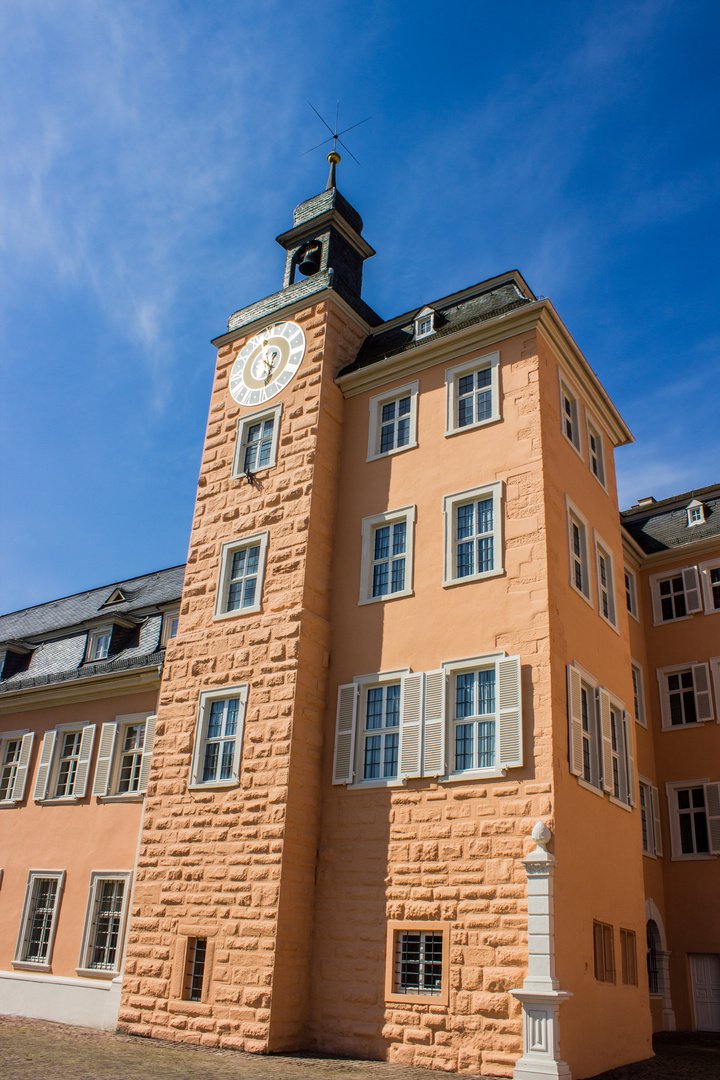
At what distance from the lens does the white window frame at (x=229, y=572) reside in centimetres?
1800

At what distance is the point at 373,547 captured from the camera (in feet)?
59.0

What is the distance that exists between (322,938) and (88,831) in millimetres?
7222

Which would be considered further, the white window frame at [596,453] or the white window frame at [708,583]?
the white window frame at [708,583]

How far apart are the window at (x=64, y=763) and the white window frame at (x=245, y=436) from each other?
23.1 feet

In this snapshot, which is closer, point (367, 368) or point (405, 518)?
point (405, 518)

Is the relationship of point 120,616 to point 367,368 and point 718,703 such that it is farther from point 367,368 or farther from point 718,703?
point 718,703

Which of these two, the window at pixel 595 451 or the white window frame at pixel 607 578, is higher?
the window at pixel 595 451

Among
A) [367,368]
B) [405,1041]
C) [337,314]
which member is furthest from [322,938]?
[337,314]

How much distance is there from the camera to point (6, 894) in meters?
21.2

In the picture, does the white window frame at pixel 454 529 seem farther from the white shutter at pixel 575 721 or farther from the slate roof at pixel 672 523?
the slate roof at pixel 672 523

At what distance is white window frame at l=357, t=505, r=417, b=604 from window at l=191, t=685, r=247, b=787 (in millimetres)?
2889

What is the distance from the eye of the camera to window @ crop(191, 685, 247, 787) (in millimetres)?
16844

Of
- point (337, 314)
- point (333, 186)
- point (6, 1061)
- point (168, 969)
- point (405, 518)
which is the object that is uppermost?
point (333, 186)

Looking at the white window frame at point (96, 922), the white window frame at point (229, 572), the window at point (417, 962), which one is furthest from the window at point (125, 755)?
the window at point (417, 962)
